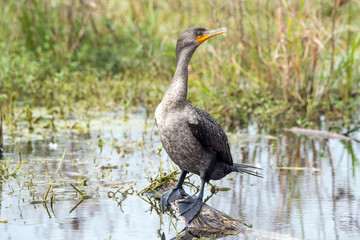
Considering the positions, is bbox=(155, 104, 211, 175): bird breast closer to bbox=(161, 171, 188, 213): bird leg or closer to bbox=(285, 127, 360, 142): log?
bbox=(161, 171, 188, 213): bird leg

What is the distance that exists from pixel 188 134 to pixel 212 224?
571 mm

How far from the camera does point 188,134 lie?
159 inches

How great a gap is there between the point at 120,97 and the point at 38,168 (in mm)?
3142

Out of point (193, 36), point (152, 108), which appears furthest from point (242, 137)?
point (193, 36)

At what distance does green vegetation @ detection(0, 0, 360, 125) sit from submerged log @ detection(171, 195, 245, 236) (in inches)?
124

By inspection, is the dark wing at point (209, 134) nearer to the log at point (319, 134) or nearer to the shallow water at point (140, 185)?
the shallow water at point (140, 185)

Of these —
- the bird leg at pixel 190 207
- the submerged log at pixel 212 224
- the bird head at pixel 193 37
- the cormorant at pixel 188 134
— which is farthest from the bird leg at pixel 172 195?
the bird head at pixel 193 37

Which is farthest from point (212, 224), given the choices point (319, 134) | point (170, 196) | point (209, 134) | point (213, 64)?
point (213, 64)

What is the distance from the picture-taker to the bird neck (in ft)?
13.3

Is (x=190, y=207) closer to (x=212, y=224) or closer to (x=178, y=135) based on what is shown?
(x=212, y=224)

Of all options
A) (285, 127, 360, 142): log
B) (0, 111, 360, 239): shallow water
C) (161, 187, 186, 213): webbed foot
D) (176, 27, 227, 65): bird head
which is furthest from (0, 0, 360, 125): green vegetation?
(176, 27, 227, 65): bird head

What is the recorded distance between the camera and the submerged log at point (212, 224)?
4012 mm

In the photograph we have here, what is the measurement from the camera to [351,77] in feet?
27.2

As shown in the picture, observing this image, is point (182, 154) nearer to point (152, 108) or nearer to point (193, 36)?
point (193, 36)
